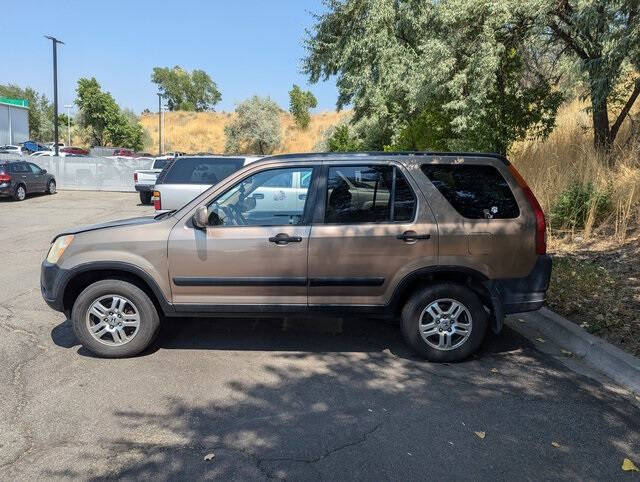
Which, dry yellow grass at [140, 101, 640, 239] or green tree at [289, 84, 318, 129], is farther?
green tree at [289, 84, 318, 129]

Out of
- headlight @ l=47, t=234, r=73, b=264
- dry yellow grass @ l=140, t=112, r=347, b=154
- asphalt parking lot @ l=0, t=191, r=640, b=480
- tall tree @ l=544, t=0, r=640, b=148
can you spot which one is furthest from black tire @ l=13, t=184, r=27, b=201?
dry yellow grass @ l=140, t=112, r=347, b=154

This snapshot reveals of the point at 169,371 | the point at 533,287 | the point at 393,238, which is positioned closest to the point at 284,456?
the point at 169,371

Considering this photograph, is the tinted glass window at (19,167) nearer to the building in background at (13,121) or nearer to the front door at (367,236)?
the front door at (367,236)

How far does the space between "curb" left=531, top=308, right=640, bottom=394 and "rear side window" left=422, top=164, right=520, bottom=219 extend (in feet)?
4.67

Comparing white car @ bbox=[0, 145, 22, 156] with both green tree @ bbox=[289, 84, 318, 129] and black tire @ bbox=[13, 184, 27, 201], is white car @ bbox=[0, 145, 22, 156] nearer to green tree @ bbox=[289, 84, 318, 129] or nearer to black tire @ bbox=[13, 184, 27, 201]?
black tire @ bbox=[13, 184, 27, 201]

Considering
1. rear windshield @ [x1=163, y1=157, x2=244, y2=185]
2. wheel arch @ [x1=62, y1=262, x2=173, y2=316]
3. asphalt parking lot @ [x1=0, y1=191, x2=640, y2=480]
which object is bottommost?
asphalt parking lot @ [x1=0, y1=191, x2=640, y2=480]

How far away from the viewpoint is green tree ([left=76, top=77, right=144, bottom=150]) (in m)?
59.8

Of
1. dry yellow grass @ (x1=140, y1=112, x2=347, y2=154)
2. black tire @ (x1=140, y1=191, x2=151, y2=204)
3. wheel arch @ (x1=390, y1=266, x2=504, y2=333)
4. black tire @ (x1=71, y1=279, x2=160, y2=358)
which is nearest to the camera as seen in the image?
wheel arch @ (x1=390, y1=266, x2=504, y2=333)

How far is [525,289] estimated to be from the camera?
15.1ft

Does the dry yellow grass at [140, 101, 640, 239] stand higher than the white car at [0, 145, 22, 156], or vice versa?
the white car at [0, 145, 22, 156]

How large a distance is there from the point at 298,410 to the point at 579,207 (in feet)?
24.2

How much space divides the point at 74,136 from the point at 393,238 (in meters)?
80.8

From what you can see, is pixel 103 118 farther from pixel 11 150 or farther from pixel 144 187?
pixel 144 187

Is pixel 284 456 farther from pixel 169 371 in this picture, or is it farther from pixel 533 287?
pixel 533 287
